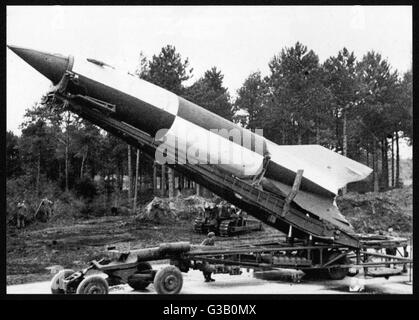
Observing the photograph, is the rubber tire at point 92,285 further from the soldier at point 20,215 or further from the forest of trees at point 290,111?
the forest of trees at point 290,111

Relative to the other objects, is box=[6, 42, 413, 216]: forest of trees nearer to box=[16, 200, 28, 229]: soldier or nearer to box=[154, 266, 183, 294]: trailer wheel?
box=[16, 200, 28, 229]: soldier

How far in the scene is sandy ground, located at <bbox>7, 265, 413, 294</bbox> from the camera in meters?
7.59

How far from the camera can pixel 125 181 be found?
163ft

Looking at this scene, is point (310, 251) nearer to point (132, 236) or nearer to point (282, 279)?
point (282, 279)

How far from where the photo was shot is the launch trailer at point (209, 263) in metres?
6.82

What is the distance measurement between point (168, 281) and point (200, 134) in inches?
99.2

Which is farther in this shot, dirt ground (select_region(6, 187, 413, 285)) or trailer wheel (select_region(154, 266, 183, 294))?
dirt ground (select_region(6, 187, 413, 285))

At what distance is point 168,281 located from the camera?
22.7ft

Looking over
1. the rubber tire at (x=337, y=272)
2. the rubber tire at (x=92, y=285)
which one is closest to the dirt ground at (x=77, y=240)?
A: the rubber tire at (x=92, y=285)

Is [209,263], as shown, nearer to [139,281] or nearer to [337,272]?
[139,281]

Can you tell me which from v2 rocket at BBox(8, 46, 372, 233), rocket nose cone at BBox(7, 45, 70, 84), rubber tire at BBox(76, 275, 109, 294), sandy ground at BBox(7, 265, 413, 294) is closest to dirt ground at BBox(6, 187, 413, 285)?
sandy ground at BBox(7, 265, 413, 294)

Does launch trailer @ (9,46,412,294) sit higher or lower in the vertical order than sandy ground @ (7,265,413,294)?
higher
